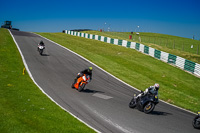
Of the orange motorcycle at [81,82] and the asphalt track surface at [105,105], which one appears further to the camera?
the orange motorcycle at [81,82]

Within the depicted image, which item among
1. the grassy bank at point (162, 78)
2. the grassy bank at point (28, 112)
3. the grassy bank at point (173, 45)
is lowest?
the grassy bank at point (162, 78)

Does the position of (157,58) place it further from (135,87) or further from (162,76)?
(135,87)

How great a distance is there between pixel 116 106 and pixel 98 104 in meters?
0.99

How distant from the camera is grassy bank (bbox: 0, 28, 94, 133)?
8.73 metres

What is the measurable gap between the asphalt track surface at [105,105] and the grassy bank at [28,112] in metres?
0.86

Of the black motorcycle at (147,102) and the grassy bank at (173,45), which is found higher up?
the grassy bank at (173,45)

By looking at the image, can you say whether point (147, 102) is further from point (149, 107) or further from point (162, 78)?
point (162, 78)

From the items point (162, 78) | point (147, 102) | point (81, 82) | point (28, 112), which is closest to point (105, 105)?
point (147, 102)

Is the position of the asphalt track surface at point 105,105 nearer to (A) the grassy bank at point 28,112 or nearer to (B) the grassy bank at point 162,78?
(A) the grassy bank at point 28,112

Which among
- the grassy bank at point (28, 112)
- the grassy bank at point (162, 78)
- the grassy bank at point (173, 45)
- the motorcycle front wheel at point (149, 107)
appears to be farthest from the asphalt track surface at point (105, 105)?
the grassy bank at point (173, 45)

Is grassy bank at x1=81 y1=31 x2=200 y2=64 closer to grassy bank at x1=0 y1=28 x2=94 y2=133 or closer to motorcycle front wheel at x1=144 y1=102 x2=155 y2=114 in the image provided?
motorcycle front wheel at x1=144 y1=102 x2=155 y2=114

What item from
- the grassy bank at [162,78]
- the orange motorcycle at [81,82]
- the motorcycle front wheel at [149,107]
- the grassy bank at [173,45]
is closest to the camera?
the motorcycle front wheel at [149,107]

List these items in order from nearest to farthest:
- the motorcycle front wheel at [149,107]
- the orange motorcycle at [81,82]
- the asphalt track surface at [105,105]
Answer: the asphalt track surface at [105,105]
the motorcycle front wheel at [149,107]
the orange motorcycle at [81,82]

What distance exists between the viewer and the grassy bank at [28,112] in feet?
28.6
